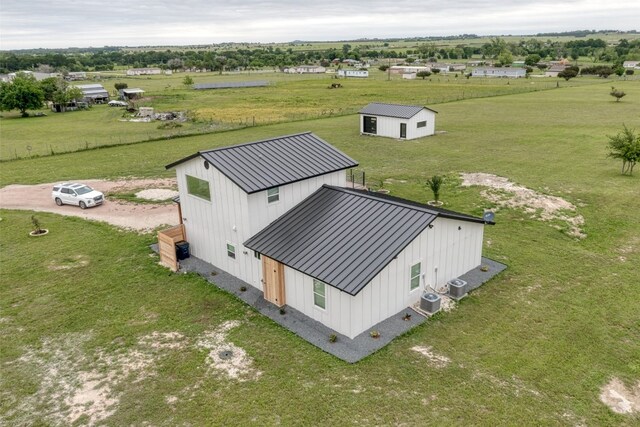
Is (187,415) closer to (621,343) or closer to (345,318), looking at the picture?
(345,318)

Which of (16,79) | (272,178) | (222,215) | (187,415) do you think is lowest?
(187,415)

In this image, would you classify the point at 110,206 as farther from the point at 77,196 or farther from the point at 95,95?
the point at 95,95

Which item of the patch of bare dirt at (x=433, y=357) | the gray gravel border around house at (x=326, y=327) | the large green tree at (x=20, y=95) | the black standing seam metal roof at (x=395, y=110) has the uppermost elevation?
the large green tree at (x=20, y=95)

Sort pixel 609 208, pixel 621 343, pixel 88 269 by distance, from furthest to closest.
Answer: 1. pixel 609 208
2. pixel 88 269
3. pixel 621 343

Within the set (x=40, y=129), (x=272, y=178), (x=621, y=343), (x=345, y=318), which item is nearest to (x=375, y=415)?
(x=345, y=318)

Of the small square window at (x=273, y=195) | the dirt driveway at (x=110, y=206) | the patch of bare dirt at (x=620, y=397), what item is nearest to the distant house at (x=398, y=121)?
the dirt driveway at (x=110, y=206)

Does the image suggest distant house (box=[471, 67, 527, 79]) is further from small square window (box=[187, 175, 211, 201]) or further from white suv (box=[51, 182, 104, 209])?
small square window (box=[187, 175, 211, 201])

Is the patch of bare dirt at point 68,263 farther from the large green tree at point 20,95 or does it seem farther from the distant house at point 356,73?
the distant house at point 356,73
